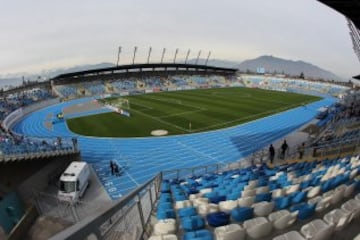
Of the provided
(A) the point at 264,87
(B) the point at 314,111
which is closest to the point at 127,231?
(B) the point at 314,111

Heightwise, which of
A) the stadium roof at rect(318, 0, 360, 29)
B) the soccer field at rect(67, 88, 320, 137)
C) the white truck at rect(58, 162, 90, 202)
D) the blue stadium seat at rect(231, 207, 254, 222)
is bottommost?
the white truck at rect(58, 162, 90, 202)

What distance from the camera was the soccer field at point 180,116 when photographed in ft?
99.8

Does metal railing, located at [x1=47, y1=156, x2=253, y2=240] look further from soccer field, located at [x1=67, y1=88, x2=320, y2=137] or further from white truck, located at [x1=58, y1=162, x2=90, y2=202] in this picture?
soccer field, located at [x1=67, y1=88, x2=320, y2=137]

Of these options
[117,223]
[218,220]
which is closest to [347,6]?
[218,220]

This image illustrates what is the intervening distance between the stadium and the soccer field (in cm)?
17

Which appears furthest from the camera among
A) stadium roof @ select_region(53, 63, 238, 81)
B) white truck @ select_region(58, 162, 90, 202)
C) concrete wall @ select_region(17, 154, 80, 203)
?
stadium roof @ select_region(53, 63, 238, 81)

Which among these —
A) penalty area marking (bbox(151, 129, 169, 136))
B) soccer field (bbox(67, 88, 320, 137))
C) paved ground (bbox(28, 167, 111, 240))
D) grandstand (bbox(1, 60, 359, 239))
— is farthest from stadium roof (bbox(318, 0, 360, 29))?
penalty area marking (bbox(151, 129, 169, 136))

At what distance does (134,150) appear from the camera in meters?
24.2

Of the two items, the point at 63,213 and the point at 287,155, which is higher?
the point at 287,155

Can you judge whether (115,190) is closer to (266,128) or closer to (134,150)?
(134,150)

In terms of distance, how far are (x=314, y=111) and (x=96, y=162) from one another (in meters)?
32.1

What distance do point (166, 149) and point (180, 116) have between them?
12.1m

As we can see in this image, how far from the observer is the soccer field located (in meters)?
30.4

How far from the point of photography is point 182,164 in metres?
21.3
